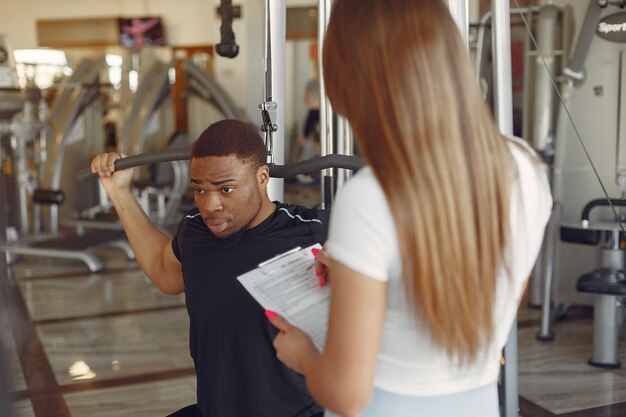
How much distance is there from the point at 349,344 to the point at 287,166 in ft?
2.78

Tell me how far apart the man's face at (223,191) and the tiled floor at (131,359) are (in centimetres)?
108

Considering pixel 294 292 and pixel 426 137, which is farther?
pixel 294 292

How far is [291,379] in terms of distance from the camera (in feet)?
4.97

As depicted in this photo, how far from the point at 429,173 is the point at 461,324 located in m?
0.19

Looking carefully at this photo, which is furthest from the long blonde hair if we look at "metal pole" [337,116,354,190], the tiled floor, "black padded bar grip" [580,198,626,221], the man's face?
"black padded bar grip" [580,198,626,221]

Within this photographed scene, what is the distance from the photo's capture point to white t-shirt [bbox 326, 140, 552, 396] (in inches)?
33.9

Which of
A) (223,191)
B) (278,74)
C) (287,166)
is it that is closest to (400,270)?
(223,191)

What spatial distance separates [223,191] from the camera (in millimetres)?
1466

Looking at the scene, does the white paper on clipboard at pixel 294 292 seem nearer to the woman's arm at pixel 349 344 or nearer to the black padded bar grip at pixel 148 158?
the woman's arm at pixel 349 344

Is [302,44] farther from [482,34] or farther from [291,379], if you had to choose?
[291,379]

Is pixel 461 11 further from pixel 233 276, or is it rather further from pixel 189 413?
pixel 189 413

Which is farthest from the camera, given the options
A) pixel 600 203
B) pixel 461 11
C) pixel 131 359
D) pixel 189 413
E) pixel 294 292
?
pixel 131 359

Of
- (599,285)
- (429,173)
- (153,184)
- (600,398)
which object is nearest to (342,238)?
(429,173)

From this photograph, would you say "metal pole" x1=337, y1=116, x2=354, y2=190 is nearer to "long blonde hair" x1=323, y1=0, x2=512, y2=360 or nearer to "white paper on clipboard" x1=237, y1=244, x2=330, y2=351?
"white paper on clipboard" x1=237, y1=244, x2=330, y2=351
